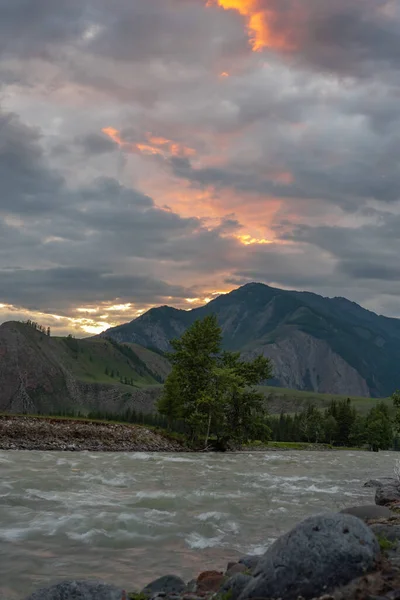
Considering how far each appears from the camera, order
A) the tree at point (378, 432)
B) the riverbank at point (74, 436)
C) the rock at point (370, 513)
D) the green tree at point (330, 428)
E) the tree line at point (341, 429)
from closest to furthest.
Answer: the rock at point (370, 513), the riverbank at point (74, 436), the tree at point (378, 432), the tree line at point (341, 429), the green tree at point (330, 428)

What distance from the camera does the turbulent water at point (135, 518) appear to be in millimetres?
15273

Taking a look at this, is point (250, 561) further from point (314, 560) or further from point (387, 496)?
point (387, 496)

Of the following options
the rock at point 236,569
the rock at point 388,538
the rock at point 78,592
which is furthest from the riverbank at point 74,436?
the rock at point 388,538

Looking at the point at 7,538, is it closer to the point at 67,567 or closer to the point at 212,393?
the point at 67,567

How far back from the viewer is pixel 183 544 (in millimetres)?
18203

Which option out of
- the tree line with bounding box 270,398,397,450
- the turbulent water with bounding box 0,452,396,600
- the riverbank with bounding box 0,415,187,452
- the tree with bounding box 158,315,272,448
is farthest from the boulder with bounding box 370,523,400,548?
the tree line with bounding box 270,398,397,450

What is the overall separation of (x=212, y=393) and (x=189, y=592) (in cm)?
6472

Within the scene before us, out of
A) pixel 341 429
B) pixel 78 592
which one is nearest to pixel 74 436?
pixel 78 592

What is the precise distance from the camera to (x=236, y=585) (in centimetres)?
1089

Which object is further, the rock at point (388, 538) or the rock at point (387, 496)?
the rock at point (387, 496)

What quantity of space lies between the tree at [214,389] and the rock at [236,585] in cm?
6224

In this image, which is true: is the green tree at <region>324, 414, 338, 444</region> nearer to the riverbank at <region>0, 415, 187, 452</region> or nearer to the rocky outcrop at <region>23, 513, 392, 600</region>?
the riverbank at <region>0, 415, 187, 452</region>

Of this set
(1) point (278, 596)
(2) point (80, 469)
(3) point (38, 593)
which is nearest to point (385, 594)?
(1) point (278, 596)

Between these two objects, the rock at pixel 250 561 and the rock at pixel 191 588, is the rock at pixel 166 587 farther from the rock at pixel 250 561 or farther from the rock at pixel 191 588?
the rock at pixel 250 561
